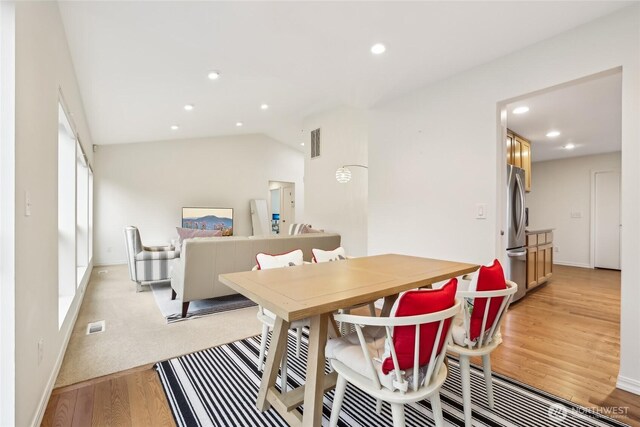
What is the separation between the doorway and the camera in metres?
8.77

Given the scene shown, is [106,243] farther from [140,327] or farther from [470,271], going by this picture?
[470,271]

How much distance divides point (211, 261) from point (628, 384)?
3.53m

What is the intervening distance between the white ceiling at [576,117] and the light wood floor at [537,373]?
2.07 meters

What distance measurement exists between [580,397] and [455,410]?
830 mm

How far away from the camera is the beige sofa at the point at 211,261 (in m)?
3.18

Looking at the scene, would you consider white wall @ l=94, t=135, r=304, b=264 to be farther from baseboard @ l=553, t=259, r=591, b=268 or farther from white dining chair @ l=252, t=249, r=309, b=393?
baseboard @ l=553, t=259, r=591, b=268

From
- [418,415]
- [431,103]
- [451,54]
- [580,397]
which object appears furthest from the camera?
[431,103]

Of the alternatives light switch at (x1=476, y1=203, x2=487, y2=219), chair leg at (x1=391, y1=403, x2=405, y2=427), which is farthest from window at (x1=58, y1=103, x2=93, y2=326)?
light switch at (x1=476, y1=203, x2=487, y2=219)

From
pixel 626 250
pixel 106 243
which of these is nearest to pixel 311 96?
pixel 626 250

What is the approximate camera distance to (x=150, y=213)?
264 inches

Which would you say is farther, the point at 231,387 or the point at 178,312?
the point at 178,312

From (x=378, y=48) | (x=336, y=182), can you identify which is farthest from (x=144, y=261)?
(x=378, y=48)

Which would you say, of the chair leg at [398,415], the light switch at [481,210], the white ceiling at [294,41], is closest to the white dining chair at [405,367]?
the chair leg at [398,415]

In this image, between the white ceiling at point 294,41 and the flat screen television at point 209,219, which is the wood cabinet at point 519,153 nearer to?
the white ceiling at point 294,41
